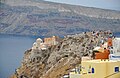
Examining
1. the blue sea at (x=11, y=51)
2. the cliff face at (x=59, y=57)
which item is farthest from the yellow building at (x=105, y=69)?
the blue sea at (x=11, y=51)

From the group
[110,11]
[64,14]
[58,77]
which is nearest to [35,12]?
[64,14]

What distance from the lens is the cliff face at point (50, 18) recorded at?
9.79 metres

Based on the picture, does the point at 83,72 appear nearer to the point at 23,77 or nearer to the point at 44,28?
the point at 23,77

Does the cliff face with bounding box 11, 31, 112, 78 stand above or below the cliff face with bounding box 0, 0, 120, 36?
below

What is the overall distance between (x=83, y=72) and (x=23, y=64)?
17.6 feet

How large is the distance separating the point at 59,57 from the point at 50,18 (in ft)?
7.65

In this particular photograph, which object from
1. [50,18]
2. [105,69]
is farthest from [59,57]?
[105,69]

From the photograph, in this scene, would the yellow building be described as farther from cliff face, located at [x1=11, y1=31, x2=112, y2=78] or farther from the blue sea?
the blue sea

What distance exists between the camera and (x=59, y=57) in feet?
26.0

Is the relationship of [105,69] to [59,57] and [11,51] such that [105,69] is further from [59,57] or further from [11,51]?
[11,51]

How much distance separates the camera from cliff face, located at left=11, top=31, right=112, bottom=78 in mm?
6922

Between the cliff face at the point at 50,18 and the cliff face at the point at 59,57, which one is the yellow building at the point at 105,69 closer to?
the cliff face at the point at 59,57

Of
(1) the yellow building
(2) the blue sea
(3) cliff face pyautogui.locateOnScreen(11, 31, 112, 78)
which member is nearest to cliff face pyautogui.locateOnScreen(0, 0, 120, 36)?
(2) the blue sea

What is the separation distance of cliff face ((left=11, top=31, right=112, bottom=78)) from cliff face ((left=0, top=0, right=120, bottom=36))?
3.08 feet
